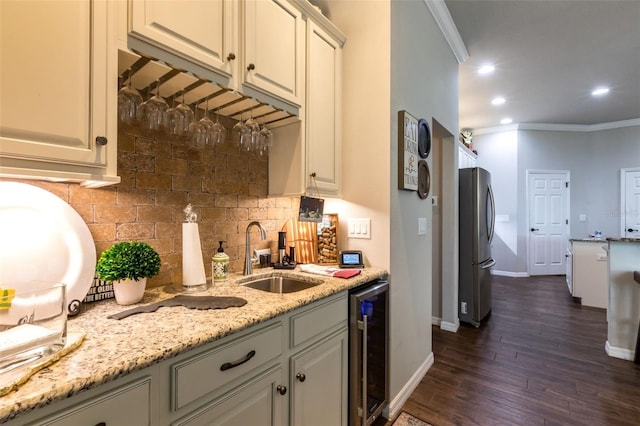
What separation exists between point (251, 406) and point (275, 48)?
5.32 ft

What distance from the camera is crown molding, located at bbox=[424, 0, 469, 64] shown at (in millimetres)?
2549

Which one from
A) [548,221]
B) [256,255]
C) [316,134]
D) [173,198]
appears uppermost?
[316,134]

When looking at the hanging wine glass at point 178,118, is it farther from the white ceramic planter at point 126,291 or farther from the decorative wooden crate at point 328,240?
the decorative wooden crate at point 328,240

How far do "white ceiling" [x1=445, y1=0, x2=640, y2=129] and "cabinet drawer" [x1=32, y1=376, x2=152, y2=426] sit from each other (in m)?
3.26

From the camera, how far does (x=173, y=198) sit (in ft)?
5.04

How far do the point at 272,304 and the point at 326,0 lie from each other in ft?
7.00

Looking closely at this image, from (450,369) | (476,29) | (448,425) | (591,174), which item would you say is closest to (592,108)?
(591,174)

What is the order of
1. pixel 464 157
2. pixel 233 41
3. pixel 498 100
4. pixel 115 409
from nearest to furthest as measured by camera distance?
pixel 115 409
pixel 233 41
pixel 464 157
pixel 498 100

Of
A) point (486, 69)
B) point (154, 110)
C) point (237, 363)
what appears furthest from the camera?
point (486, 69)

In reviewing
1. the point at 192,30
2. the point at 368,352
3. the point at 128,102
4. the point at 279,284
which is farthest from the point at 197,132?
the point at 368,352

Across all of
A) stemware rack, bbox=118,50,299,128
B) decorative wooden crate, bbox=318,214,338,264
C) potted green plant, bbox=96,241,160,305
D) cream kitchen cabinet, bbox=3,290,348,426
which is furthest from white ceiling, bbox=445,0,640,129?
potted green plant, bbox=96,241,160,305

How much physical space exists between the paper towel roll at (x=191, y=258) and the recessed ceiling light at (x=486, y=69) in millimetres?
3943

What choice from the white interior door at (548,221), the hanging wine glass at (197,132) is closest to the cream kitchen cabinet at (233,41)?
the hanging wine glass at (197,132)

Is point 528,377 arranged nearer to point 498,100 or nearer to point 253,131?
point 253,131
